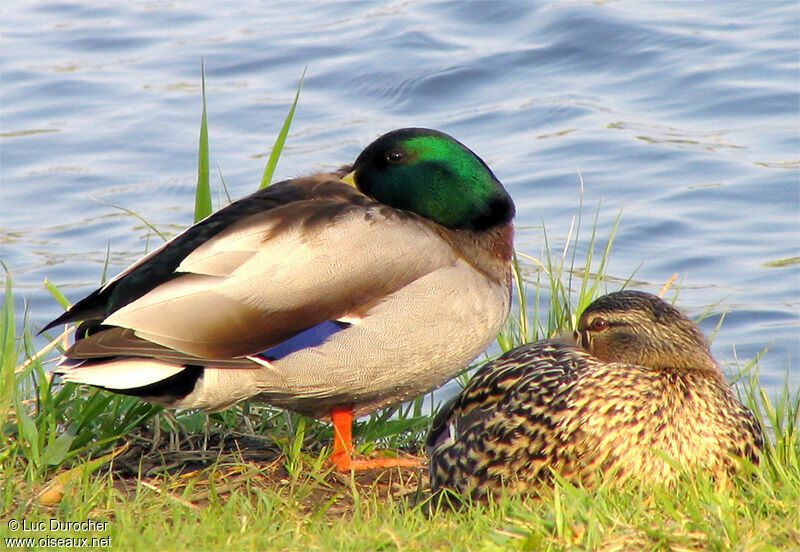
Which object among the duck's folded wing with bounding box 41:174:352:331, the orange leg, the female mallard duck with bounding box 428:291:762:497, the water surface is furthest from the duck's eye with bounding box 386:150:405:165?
the water surface

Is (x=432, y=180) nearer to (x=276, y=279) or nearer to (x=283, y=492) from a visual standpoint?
(x=276, y=279)

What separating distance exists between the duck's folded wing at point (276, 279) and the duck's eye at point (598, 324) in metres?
0.63

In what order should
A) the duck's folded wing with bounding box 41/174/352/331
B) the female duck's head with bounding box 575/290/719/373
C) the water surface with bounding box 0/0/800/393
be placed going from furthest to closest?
the water surface with bounding box 0/0/800/393, the duck's folded wing with bounding box 41/174/352/331, the female duck's head with bounding box 575/290/719/373

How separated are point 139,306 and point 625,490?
1654 millimetres

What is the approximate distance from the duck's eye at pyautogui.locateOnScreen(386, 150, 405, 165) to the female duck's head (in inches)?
40.1

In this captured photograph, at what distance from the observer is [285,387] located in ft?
13.8

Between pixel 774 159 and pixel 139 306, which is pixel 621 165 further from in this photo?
pixel 139 306

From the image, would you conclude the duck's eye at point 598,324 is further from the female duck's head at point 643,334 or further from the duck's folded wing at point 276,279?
the duck's folded wing at point 276,279

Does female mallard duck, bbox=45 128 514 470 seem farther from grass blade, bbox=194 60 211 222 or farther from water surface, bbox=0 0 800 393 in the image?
water surface, bbox=0 0 800 393

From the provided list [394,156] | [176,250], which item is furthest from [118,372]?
[394,156]

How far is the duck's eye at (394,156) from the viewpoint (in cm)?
462

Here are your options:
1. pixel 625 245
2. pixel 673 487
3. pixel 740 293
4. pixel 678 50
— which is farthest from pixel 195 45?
pixel 673 487

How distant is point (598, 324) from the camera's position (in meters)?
3.94

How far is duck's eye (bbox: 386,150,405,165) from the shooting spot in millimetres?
4617
